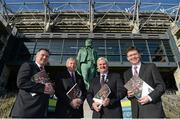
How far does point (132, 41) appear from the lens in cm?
2111

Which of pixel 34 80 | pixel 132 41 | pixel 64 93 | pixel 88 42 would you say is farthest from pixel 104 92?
pixel 132 41

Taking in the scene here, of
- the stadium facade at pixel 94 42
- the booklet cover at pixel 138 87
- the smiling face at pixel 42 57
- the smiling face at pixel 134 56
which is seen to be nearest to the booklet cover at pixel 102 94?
the booklet cover at pixel 138 87

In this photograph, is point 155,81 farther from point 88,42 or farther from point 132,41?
point 132,41

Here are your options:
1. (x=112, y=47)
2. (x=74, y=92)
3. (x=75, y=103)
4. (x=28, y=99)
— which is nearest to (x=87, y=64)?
(x=74, y=92)

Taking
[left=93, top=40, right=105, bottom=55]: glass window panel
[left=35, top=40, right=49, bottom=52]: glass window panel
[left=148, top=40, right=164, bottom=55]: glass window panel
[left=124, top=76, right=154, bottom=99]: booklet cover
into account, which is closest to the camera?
[left=124, top=76, right=154, bottom=99]: booklet cover

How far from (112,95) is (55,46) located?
16.9m

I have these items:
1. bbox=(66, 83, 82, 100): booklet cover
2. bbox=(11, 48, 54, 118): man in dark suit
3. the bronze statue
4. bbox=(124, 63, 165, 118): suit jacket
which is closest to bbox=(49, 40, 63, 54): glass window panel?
the bronze statue

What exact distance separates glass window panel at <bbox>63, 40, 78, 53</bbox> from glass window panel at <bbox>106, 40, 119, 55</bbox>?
2.67 m

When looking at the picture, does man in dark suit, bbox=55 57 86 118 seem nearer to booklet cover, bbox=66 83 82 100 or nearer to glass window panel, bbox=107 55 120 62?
booklet cover, bbox=66 83 82 100

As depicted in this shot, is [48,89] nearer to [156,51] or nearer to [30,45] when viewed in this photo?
[30,45]

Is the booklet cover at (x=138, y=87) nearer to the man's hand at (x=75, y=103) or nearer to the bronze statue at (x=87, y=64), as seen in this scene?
the man's hand at (x=75, y=103)

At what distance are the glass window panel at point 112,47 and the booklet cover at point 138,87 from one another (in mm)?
16125

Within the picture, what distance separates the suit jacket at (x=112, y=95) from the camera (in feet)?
12.3

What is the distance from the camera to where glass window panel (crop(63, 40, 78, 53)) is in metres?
19.9
